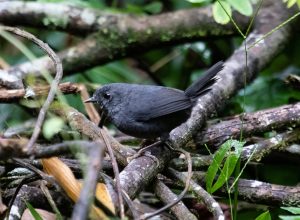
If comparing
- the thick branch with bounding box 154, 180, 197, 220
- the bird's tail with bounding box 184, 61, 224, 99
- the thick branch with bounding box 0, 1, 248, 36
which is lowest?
the thick branch with bounding box 154, 180, 197, 220

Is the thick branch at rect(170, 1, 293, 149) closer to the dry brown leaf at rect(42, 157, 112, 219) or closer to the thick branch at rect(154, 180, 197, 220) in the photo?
the thick branch at rect(154, 180, 197, 220)

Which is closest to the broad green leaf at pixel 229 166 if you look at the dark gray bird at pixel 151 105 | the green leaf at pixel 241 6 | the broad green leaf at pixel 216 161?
the broad green leaf at pixel 216 161

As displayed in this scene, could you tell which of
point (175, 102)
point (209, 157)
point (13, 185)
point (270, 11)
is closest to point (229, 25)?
point (270, 11)

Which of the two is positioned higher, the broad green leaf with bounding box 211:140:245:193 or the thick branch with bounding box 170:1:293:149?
the thick branch with bounding box 170:1:293:149

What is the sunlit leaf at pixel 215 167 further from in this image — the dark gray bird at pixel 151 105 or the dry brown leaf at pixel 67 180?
the dry brown leaf at pixel 67 180

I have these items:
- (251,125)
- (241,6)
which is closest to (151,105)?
(251,125)

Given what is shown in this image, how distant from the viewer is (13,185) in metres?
2.82

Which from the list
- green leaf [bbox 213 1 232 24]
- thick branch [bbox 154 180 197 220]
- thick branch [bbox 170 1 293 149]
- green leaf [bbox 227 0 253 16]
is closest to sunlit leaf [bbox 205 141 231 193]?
thick branch [bbox 154 180 197 220]

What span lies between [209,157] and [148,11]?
2.69 meters

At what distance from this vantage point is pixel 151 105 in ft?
12.2

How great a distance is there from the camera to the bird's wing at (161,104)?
3633mm

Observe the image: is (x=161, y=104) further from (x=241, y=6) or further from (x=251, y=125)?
(x=241, y=6)

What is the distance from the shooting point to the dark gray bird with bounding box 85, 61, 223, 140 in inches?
143

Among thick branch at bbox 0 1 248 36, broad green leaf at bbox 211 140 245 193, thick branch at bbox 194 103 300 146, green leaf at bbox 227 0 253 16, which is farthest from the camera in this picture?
thick branch at bbox 0 1 248 36
